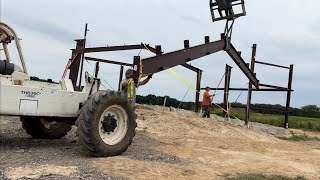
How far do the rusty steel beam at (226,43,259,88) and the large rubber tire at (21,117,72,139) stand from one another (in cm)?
579

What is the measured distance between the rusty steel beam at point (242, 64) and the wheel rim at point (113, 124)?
19.2ft

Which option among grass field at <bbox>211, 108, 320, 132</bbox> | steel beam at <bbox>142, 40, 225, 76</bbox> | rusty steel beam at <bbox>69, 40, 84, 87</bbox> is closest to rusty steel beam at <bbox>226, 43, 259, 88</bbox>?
steel beam at <bbox>142, 40, 225, 76</bbox>

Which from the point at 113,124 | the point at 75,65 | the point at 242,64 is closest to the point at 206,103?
the point at 242,64

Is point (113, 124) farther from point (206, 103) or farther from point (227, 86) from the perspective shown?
point (227, 86)

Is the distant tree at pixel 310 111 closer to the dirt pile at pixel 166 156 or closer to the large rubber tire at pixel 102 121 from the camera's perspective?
the dirt pile at pixel 166 156

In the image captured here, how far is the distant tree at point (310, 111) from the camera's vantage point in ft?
93.5

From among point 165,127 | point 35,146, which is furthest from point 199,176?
point 165,127

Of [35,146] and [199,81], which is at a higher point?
[199,81]

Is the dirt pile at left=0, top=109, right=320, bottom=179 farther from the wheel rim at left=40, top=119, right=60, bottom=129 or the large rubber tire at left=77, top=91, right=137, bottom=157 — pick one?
the wheel rim at left=40, top=119, right=60, bottom=129

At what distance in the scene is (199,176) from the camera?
6734 mm

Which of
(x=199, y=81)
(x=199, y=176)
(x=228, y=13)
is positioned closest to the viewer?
(x=199, y=176)

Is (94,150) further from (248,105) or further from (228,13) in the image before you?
(248,105)

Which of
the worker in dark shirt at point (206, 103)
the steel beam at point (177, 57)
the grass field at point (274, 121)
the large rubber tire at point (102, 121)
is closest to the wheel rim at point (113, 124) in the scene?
the large rubber tire at point (102, 121)

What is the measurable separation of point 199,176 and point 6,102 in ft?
10.8
